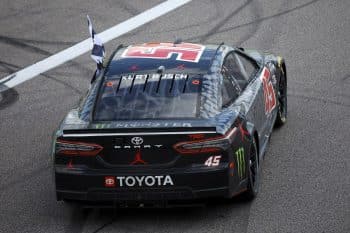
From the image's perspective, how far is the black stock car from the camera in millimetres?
9602

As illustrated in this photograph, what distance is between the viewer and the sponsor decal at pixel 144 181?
378 inches

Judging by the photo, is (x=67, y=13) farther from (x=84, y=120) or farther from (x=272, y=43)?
(x=84, y=120)

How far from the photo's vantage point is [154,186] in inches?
379

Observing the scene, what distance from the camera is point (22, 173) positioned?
11.6 meters

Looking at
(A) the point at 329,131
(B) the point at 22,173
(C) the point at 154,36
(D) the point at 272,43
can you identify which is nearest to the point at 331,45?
(D) the point at 272,43

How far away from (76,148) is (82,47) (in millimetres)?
7107

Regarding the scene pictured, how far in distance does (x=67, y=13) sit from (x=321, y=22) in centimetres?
427

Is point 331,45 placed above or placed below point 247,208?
below

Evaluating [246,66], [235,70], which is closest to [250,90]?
[235,70]

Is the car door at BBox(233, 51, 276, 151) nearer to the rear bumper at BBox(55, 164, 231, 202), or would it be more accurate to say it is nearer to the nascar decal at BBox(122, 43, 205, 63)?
the nascar decal at BBox(122, 43, 205, 63)

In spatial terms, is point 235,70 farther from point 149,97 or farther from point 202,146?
point 202,146

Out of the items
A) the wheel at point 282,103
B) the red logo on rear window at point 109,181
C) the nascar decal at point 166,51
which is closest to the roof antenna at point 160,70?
the nascar decal at point 166,51

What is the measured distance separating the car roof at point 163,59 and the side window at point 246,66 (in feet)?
1.24

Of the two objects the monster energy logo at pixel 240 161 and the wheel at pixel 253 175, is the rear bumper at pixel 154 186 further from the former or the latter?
the wheel at pixel 253 175
